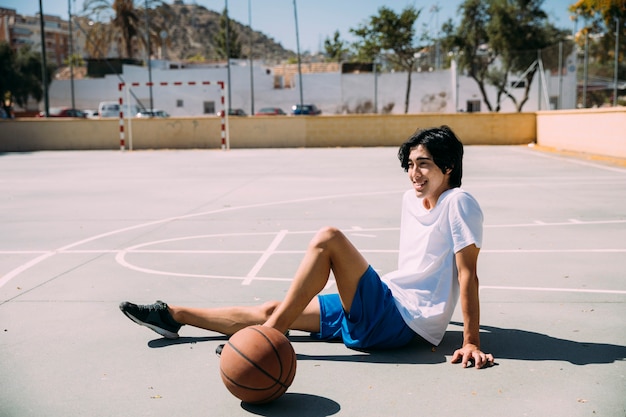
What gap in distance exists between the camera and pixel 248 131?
29.1 m

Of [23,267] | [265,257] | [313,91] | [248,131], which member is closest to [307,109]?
[313,91]

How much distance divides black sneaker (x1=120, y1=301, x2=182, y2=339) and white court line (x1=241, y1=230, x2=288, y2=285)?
175 cm

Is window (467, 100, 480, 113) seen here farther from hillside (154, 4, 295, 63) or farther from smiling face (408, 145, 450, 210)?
hillside (154, 4, 295, 63)

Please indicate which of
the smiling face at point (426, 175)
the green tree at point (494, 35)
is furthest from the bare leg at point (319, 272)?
the green tree at point (494, 35)

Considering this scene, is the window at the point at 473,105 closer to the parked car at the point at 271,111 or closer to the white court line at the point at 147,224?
the parked car at the point at 271,111

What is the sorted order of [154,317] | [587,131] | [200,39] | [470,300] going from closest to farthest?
1. [470,300]
2. [154,317]
3. [587,131]
4. [200,39]

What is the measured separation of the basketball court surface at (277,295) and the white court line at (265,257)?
45 millimetres

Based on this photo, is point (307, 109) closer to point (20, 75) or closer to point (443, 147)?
point (20, 75)

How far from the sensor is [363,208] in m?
10.8

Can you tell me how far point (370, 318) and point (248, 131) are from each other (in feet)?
83.9

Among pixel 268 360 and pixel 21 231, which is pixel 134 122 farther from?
pixel 268 360

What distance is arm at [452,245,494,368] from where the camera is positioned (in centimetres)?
377

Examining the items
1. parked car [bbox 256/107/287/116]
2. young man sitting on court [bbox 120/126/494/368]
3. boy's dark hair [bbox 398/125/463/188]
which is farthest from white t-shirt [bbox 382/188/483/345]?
parked car [bbox 256/107/287/116]

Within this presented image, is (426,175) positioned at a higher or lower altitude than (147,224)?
higher
